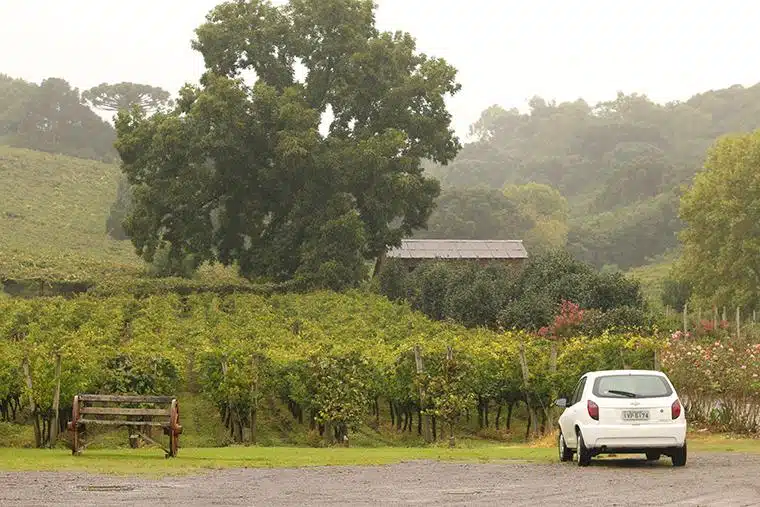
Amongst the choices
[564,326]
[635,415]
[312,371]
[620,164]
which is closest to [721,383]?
[635,415]

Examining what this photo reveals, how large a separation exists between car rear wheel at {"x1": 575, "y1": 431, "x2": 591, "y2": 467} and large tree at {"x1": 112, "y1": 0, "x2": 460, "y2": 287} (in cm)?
4378

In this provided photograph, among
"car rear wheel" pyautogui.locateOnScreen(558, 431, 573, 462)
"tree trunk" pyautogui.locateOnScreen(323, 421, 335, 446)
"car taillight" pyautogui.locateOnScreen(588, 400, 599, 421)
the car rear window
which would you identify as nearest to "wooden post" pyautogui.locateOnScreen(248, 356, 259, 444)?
"tree trunk" pyautogui.locateOnScreen(323, 421, 335, 446)

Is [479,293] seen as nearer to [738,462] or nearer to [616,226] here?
[738,462]

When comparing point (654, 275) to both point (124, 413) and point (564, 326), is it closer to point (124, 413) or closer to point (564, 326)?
point (564, 326)

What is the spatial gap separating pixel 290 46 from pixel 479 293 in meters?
22.0

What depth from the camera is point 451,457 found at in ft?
73.2

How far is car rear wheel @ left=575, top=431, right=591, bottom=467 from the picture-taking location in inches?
757

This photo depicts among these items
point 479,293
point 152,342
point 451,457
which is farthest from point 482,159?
point 451,457

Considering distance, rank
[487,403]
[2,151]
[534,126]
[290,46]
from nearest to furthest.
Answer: [487,403], [290,46], [2,151], [534,126]

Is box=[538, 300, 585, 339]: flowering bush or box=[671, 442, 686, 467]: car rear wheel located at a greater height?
box=[538, 300, 585, 339]: flowering bush

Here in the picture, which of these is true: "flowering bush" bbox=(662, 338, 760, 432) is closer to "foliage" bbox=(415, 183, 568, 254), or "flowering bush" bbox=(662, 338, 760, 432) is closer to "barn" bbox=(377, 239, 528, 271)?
"barn" bbox=(377, 239, 528, 271)

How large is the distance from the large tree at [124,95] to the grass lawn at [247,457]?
13913 centimetres

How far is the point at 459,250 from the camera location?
7975 centimetres

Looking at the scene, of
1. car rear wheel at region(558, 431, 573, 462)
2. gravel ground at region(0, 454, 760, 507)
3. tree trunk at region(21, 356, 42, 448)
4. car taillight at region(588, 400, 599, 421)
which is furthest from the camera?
tree trunk at region(21, 356, 42, 448)
